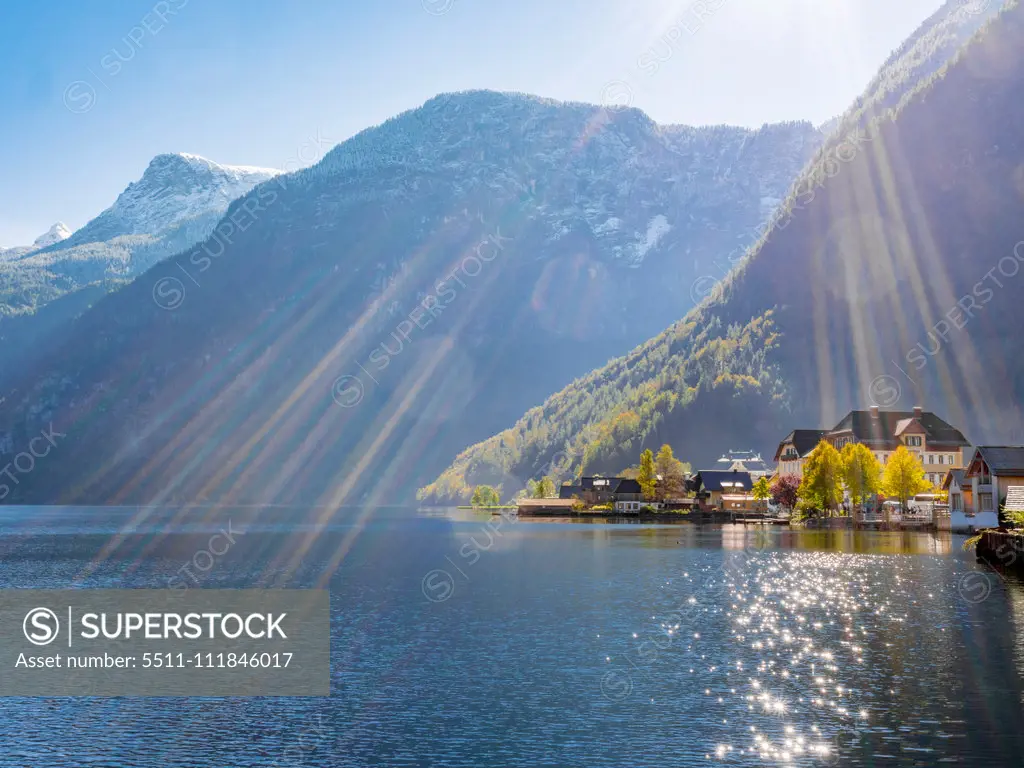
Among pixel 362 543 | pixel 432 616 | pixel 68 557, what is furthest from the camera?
pixel 362 543

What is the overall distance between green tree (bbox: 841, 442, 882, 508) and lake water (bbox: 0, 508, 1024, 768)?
87709mm

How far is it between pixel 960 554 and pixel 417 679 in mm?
84545

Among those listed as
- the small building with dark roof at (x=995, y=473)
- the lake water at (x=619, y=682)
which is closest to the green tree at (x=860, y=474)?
the small building with dark roof at (x=995, y=473)

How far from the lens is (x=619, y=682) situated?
44188 mm

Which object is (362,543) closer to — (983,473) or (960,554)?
(960,554)

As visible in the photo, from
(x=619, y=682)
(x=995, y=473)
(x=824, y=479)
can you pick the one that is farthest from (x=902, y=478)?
(x=619, y=682)

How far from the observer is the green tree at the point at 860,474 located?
179500 mm

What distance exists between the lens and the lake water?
110ft

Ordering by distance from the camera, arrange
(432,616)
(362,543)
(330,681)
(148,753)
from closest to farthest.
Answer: (148,753)
(330,681)
(432,616)
(362,543)

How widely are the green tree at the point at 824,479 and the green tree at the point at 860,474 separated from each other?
4.92 ft

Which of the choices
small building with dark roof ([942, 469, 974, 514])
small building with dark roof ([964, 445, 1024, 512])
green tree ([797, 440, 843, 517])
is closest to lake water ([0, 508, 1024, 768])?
small building with dark roof ([964, 445, 1024, 512])

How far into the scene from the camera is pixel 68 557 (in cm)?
12469

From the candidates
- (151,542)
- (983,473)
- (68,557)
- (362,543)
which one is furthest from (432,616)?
(983,473)

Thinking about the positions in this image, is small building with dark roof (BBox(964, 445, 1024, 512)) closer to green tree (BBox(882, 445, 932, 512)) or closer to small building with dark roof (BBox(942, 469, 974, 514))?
small building with dark roof (BBox(942, 469, 974, 514))
